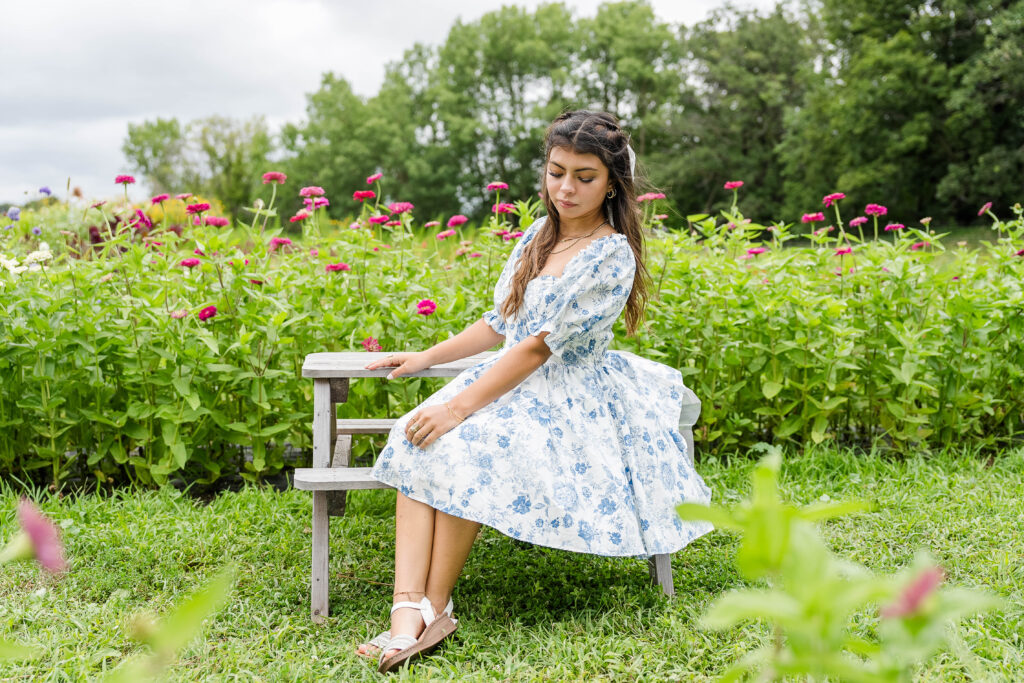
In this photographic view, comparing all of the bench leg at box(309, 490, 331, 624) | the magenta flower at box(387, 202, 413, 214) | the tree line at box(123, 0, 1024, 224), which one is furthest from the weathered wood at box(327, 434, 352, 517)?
the tree line at box(123, 0, 1024, 224)

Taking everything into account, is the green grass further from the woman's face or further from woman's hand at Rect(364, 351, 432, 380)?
the woman's face

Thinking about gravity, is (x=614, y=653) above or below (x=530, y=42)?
below

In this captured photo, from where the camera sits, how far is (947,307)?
332cm

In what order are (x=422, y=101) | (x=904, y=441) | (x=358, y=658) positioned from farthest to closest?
1. (x=422, y=101)
2. (x=904, y=441)
3. (x=358, y=658)

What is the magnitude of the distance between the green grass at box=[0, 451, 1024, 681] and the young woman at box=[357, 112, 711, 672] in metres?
0.20

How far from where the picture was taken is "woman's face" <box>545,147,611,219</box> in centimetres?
223

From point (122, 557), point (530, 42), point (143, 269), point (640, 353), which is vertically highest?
point (530, 42)

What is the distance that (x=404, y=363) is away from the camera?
2451mm

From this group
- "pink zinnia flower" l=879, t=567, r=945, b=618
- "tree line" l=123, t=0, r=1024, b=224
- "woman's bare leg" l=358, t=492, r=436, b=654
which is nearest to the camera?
"pink zinnia flower" l=879, t=567, r=945, b=618

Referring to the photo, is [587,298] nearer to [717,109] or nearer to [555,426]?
[555,426]

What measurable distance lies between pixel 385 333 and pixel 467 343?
2.54ft

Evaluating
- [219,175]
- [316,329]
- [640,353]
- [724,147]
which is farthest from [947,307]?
[219,175]

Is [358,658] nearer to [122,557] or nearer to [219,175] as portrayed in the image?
[122,557]

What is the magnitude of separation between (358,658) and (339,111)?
95.9 ft
